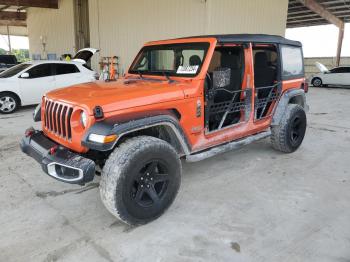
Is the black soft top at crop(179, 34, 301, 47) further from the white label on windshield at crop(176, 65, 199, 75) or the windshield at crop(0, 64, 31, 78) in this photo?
the windshield at crop(0, 64, 31, 78)

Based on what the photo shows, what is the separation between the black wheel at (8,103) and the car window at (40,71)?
772mm

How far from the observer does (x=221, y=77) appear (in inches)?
150

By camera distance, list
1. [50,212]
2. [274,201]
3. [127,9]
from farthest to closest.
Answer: [127,9] → [274,201] → [50,212]

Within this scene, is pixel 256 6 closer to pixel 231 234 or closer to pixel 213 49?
pixel 213 49

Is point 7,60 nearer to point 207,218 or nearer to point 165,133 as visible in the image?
point 165,133

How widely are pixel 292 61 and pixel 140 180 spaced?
3212mm

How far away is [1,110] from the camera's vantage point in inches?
315

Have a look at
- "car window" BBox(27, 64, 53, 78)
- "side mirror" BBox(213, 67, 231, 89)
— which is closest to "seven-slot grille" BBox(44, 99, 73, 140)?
"side mirror" BBox(213, 67, 231, 89)

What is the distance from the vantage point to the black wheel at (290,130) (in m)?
4.45

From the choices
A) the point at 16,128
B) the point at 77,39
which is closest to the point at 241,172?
the point at 16,128

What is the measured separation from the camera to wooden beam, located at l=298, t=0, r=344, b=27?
16.2 m

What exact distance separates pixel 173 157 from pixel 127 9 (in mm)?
11611

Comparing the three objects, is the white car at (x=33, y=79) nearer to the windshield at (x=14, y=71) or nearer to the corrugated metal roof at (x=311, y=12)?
the windshield at (x=14, y=71)

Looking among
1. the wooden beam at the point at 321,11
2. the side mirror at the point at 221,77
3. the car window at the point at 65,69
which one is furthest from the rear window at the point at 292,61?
the wooden beam at the point at 321,11
